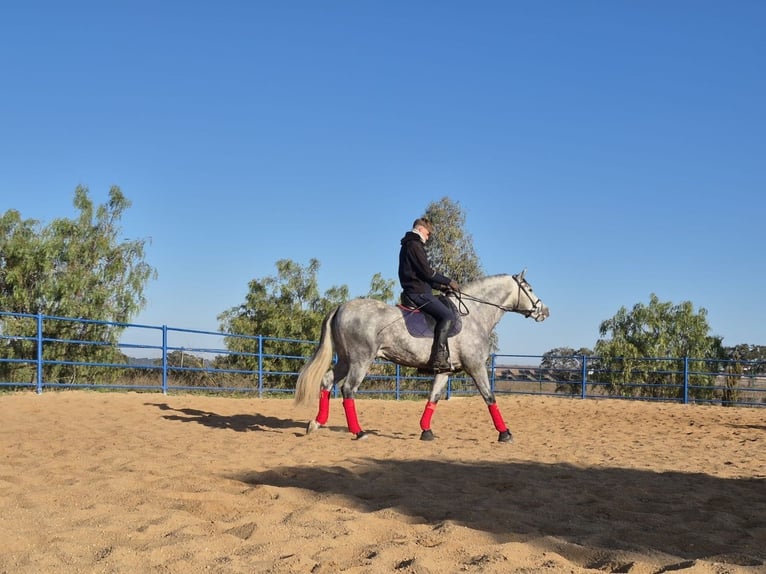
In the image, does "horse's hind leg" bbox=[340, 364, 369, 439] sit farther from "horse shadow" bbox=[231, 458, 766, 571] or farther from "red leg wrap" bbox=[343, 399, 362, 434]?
"horse shadow" bbox=[231, 458, 766, 571]

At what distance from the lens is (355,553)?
127 inches

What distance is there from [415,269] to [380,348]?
970mm

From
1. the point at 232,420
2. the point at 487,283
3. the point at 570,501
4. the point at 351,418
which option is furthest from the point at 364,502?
the point at 232,420

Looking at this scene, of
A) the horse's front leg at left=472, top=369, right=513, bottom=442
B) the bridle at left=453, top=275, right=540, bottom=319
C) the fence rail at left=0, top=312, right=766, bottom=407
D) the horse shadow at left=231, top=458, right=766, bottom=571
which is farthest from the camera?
the fence rail at left=0, top=312, right=766, bottom=407

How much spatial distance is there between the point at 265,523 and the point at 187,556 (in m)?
0.62

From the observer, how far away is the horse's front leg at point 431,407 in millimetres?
8077

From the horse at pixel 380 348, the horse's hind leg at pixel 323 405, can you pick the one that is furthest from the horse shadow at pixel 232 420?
the horse at pixel 380 348

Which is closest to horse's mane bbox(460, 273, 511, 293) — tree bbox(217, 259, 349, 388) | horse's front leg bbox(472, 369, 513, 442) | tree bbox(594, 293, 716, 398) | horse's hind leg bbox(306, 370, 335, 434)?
horse's front leg bbox(472, 369, 513, 442)

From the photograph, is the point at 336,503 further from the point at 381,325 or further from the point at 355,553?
the point at 381,325

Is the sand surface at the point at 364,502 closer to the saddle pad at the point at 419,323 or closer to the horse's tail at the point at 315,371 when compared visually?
the horse's tail at the point at 315,371

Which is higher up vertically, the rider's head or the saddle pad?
the rider's head

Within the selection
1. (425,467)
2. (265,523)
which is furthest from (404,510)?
(425,467)

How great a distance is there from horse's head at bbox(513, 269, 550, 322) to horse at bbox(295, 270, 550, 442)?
19.2 inches

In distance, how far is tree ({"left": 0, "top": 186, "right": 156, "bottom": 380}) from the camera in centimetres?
1908
